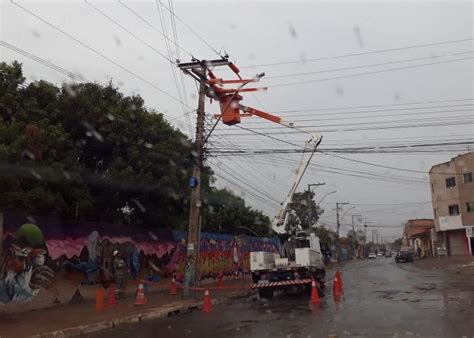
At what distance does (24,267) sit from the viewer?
15445mm

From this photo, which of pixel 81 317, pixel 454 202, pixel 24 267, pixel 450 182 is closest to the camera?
pixel 81 317

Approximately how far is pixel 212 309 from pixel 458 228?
49.7m

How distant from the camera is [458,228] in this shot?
59.3 m

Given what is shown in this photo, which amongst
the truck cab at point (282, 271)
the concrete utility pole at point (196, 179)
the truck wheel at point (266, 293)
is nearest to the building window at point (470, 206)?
the truck cab at point (282, 271)

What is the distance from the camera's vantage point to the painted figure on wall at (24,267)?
1472cm

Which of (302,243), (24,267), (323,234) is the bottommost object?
(24,267)

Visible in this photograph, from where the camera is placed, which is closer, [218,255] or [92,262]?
[92,262]

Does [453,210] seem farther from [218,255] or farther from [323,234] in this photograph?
[218,255]

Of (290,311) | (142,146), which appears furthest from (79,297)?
(290,311)

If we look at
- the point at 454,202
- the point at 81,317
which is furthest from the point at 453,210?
the point at 81,317

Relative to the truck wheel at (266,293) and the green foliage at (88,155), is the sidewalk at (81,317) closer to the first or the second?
the truck wheel at (266,293)

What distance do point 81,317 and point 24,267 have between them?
2.84 m

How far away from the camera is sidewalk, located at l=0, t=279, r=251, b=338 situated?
11.7 meters

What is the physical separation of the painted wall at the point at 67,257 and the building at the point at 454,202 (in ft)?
141
